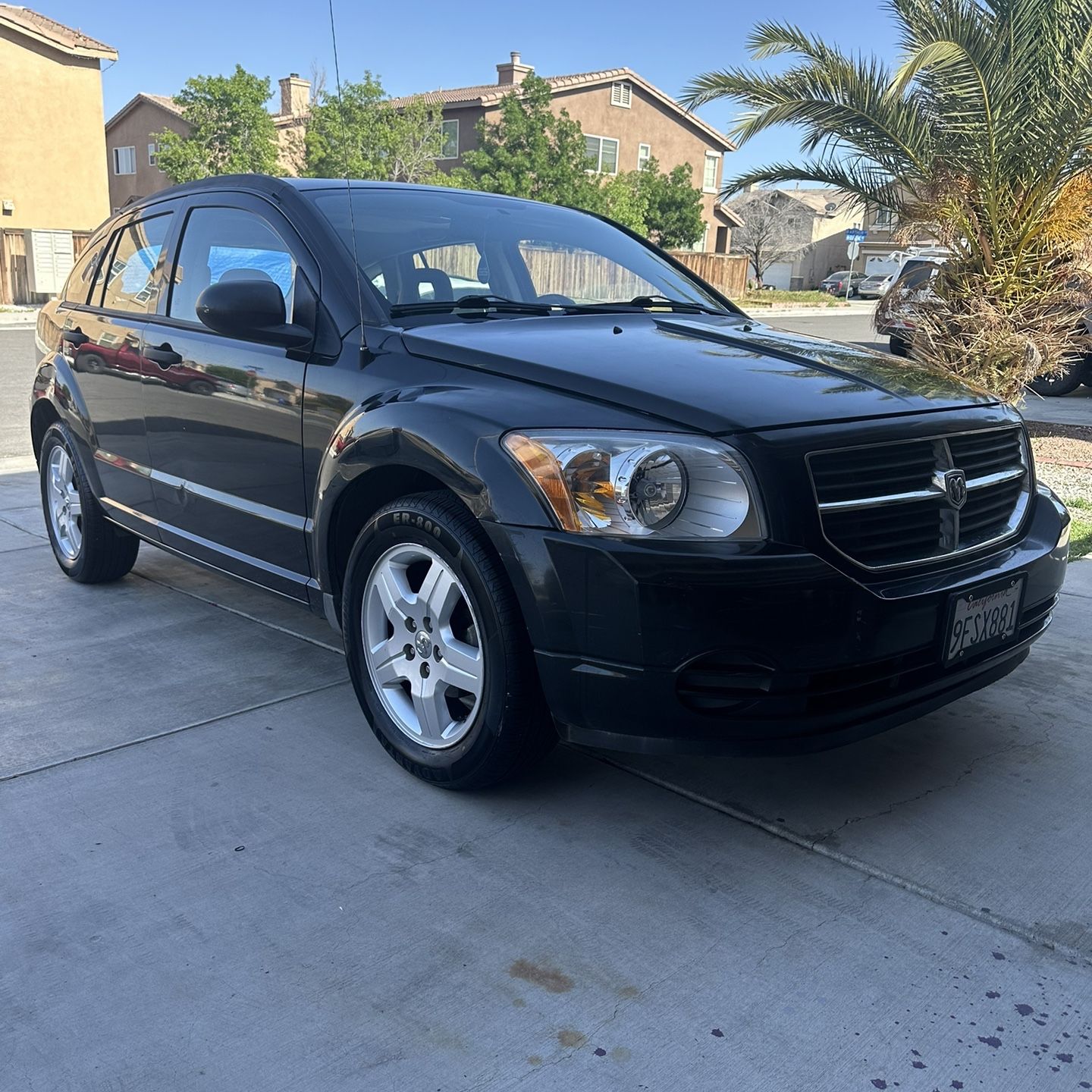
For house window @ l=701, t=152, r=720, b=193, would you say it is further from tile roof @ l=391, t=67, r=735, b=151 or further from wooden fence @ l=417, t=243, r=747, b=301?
wooden fence @ l=417, t=243, r=747, b=301

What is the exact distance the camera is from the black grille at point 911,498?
2697mm

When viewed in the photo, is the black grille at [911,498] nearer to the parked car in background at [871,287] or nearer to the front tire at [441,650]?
the front tire at [441,650]

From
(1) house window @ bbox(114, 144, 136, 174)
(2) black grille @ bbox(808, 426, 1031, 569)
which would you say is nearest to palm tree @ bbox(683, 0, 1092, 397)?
(2) black grille @ bbox(808, 426, 1031, 569)

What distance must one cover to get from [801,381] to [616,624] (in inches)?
35.0

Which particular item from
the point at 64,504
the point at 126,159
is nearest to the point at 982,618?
the point at 64,504

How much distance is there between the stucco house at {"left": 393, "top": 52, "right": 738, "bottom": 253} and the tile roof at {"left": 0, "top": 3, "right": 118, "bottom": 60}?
994 cm

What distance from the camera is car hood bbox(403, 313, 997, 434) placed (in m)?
2.76

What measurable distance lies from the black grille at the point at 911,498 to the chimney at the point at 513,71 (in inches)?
1725

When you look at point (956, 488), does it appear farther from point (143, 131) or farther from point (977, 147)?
point (143, 131)

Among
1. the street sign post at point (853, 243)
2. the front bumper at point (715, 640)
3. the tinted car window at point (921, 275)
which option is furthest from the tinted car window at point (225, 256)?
the street sign post at point (853, 243)

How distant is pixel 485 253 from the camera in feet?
13.0

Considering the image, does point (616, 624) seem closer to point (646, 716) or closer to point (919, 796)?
point (646, 716)

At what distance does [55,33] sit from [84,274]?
30915 millimetres

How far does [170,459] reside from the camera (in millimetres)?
4207
